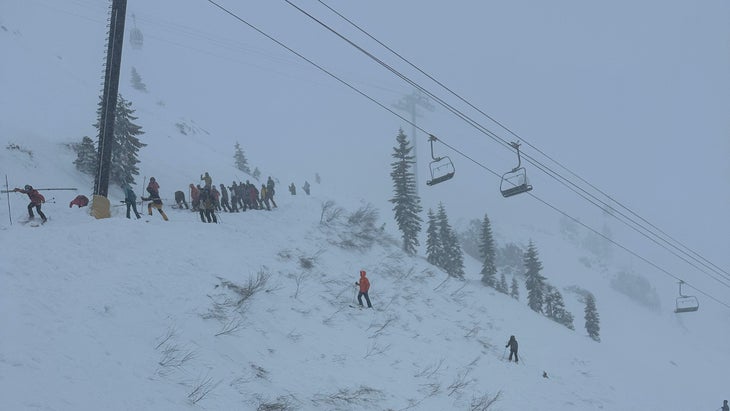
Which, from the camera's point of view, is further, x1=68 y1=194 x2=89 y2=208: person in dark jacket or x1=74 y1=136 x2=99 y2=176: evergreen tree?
x1=74 y1=136 x2=99 y2=176: evergreen tree

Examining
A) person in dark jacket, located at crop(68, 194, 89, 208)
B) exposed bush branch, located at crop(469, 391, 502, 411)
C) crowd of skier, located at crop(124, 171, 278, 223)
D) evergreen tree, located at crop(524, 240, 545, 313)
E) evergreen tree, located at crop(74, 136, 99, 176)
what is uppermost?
evergreen tree, located at crop(74, 136, 99, 176)

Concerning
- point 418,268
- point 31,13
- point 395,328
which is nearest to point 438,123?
point 31,13

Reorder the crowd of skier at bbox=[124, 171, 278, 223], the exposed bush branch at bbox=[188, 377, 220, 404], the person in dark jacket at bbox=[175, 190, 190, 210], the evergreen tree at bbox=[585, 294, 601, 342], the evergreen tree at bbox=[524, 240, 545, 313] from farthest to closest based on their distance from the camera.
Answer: the evergreen tree at bbox=[524, 240, 545, 313] < the evergreen tree at bbox=[585, 294, 601, 342] < the person in dark jacket at bbox=[175, 190, 190, 210] < the crowd of skier at bbox=[124, 171, 278, 223] < the exposed bush branch at bbox=[188, 377, 220, 404]

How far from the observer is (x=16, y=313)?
31.0 feet

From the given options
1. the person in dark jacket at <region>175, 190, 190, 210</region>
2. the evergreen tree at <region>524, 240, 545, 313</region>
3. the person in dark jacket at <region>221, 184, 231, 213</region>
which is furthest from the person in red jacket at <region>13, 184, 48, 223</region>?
the evergreen tree at <region>524, 240, 545, 313</region>

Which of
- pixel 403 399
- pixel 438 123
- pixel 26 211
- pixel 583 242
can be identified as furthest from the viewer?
pixel 438 123

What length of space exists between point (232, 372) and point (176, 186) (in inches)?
912

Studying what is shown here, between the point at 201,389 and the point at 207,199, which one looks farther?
the point at 207,199

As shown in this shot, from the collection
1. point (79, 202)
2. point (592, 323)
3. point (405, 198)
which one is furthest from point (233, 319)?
point (592, 323)

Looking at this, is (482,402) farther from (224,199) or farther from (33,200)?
(224,199)

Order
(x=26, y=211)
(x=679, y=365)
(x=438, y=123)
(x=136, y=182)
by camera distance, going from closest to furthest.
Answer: (x=26, y=211) → (x=136, y=182) → (x=679, y=365) → (x=438, y=123)

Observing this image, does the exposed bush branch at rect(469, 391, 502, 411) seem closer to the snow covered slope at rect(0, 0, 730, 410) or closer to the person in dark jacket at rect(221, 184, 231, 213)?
the snow covered slope at rect(0, 0, 730, 410)

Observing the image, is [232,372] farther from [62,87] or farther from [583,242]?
[583,242]

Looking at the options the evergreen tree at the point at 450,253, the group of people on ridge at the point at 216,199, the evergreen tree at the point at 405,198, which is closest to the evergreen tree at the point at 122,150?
the group of people on ridge at the point at 216,199
